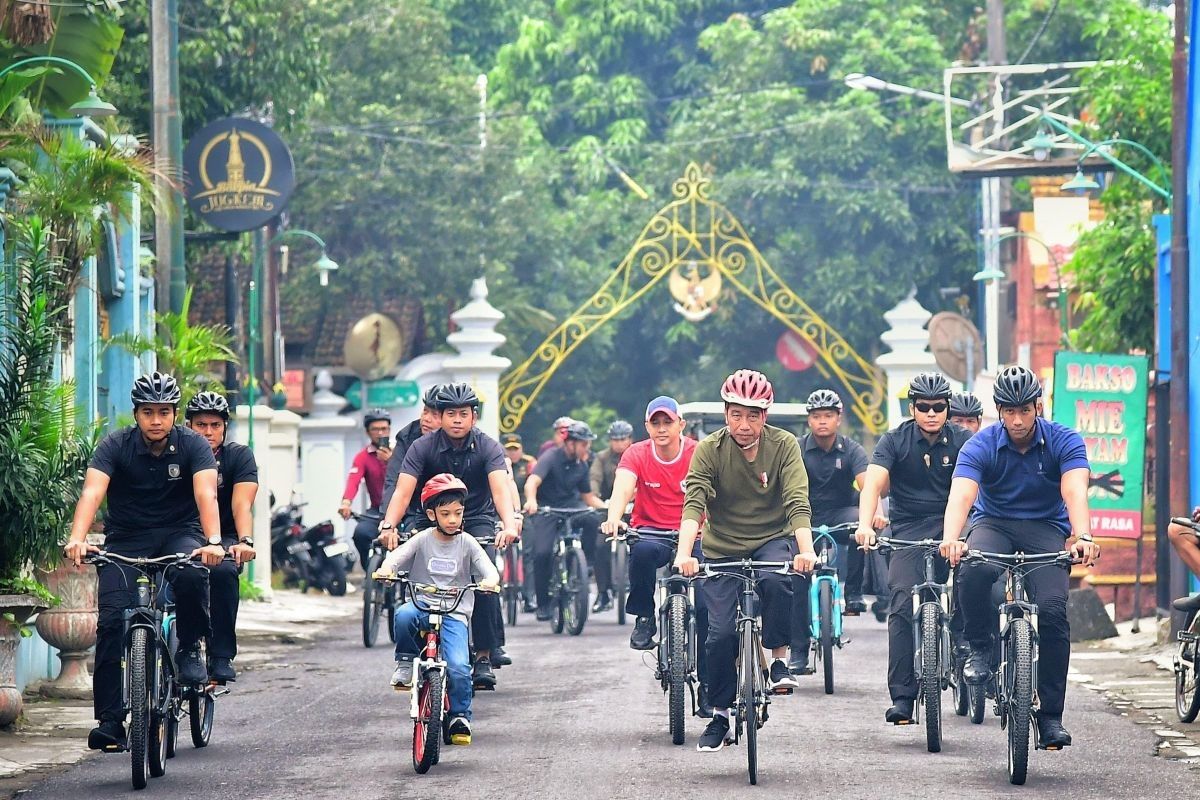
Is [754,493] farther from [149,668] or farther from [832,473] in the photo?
[832,473]

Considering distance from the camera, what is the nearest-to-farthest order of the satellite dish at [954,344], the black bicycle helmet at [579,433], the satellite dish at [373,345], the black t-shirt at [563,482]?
1. the black bicycle helmet at [579,433]
2. the black t-shirt at [563,482]
3. the satellite dish at [954,344]
4. the satellite dish at [373,345]

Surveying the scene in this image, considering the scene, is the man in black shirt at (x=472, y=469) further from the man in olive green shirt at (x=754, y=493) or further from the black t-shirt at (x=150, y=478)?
the man in olive green shirt at (x=754, y=493)

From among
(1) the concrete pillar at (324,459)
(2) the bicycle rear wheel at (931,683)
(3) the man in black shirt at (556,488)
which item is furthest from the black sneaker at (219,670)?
(1) the concrete pillar at (324,459)

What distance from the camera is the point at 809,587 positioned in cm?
1497

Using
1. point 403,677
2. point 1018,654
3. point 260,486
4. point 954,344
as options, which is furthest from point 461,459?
point 954,344

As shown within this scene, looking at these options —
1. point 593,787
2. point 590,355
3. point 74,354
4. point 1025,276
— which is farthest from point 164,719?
point 590,355

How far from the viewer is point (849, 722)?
44.1ft

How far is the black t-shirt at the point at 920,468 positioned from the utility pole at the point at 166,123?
34.1 ft

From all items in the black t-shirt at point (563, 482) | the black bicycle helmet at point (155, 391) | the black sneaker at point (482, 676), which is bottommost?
the black sneaker at point (482, 676)

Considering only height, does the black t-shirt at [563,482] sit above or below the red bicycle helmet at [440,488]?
below

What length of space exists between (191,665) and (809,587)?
444 cm

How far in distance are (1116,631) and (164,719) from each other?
36.5 ft

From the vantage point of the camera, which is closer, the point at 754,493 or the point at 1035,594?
the point at 1035,594

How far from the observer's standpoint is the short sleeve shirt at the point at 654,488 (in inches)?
579
